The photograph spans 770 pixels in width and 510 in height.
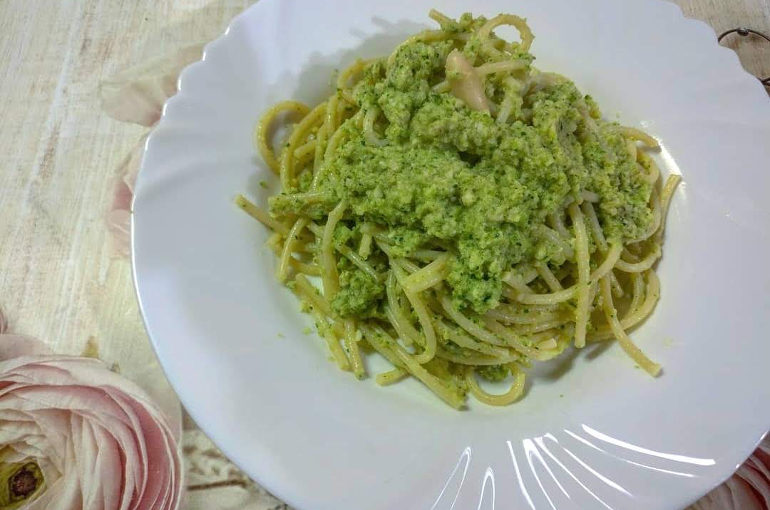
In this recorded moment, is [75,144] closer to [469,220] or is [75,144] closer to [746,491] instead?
[469,220]

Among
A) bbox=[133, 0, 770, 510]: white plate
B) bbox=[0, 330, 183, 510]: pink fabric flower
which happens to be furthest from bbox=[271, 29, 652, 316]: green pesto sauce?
bbox=[0, 330, 183, 510]: pink fabric flower

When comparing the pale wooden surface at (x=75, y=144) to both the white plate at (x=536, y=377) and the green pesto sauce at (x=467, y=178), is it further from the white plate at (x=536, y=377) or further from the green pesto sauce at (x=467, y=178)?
the green pesto sauce at (x=467, y=178)

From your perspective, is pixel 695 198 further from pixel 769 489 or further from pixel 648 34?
pixel 769 489

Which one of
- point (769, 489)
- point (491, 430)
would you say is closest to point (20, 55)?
point (491, 430)

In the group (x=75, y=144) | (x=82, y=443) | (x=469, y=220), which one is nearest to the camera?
(x=469, y=220)

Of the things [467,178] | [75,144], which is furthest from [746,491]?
Result: [75,144]

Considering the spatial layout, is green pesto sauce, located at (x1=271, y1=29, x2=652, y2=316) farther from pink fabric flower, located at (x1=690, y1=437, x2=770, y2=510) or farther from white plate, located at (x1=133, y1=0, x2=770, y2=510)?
pink fabric flower, located at (x1=690, y1=437, x2=770, y2=510)
